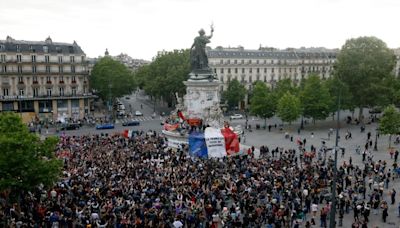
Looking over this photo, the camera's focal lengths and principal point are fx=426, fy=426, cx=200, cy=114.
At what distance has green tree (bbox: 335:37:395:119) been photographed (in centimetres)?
6800

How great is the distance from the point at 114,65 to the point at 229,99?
25006 millimetres

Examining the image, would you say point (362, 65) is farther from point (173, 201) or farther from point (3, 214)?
point (3, 214)

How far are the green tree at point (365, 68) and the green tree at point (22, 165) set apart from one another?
55.7m

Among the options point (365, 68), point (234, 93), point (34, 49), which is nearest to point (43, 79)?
point (34, 49)

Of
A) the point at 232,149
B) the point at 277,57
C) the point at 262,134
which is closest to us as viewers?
the point at 232,149

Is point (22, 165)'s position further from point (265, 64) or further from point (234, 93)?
point (265, 64)

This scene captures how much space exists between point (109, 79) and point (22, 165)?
2515 inches

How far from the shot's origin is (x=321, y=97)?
6462 cm

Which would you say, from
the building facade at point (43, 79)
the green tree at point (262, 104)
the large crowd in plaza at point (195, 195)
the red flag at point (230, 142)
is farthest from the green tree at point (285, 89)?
the large crowd in plaza at point (195, 195)

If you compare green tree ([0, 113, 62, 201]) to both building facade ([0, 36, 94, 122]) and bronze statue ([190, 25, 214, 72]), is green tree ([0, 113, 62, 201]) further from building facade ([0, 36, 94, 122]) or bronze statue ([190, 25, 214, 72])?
building facade ([0, 36, 94, 122])

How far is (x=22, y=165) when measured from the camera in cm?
2325

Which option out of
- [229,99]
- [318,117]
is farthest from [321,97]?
[229,99]

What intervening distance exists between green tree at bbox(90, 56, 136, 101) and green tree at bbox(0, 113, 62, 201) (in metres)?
61.0

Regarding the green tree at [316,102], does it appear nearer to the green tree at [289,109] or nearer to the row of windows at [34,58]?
the green tree at [289,109]
